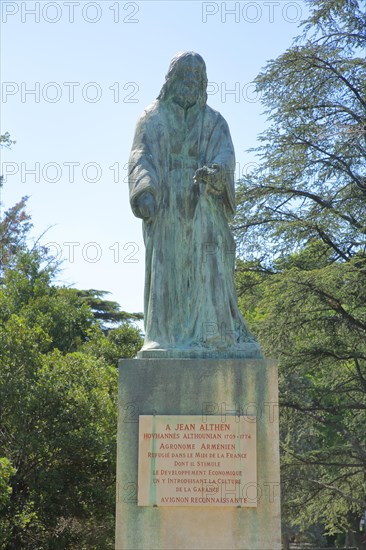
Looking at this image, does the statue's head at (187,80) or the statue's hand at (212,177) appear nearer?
the statue's hand at (212,177)

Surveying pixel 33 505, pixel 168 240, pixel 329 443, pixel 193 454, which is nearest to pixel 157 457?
pixel 193 454

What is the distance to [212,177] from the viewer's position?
26.9 ft

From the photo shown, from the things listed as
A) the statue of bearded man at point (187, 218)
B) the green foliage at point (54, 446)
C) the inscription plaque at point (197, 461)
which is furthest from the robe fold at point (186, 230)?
the green foliage at point (54, 446)

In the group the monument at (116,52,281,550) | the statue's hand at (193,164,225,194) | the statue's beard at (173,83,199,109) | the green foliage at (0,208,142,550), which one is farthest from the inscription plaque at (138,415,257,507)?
the green foliage at (0,208,142,550)

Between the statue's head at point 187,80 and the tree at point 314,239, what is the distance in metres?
10.9

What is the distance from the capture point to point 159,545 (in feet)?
23.7

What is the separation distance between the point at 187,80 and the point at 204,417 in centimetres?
327

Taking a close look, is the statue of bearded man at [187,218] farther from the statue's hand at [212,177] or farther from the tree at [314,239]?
the tree at [314,239]

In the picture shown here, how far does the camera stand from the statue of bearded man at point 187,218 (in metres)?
7.99

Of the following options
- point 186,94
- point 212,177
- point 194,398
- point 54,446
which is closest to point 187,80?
point 186,94

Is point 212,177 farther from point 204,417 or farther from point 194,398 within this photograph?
point 204,417

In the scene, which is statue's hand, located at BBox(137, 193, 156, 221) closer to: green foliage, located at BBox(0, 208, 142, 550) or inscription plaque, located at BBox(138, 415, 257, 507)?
inscription plaque, located at BBox(138, 415, 257, 507)

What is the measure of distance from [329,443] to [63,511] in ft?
45.0

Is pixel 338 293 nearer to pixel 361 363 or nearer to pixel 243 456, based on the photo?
pixel 361 363
